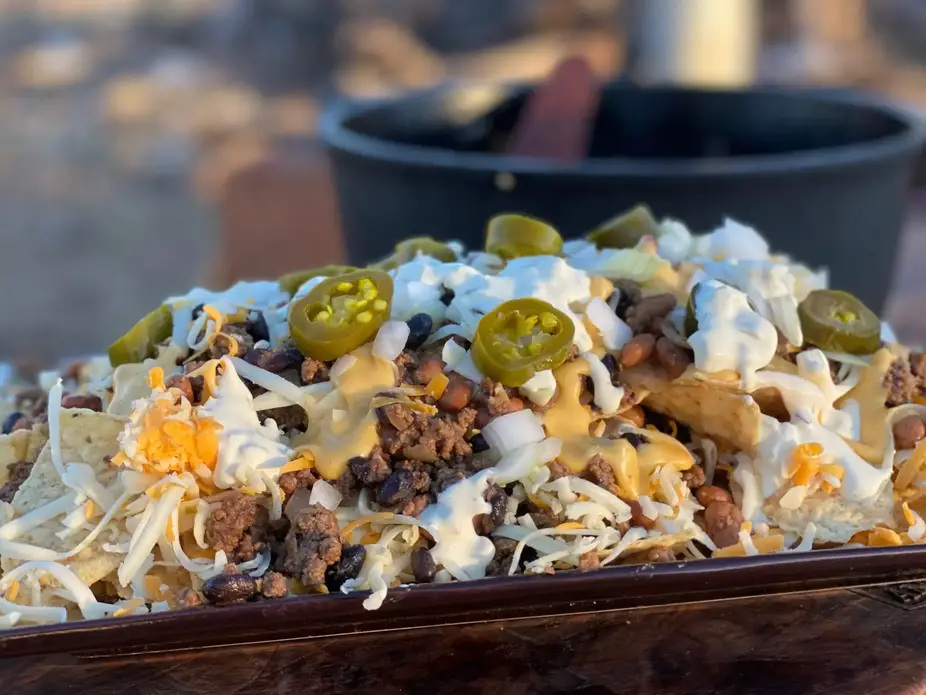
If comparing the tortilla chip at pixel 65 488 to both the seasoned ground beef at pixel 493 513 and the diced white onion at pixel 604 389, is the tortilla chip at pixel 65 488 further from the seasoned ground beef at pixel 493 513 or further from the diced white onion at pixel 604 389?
the diced white onion at pixel 604 389

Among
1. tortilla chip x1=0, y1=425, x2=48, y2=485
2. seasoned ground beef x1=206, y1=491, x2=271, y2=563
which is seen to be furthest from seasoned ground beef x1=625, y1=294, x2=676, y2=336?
tortilla chip x1=0, y1=425, x2=48, y2=485

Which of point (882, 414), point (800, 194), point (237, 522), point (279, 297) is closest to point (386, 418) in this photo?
point (237, 522)

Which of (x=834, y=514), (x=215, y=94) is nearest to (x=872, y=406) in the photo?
(x=834, y=514)

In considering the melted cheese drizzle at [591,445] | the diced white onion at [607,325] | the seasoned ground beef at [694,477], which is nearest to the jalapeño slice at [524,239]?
the diced white onion at [607,325]

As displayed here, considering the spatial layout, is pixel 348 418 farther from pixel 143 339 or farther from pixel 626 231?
pixel 626 231

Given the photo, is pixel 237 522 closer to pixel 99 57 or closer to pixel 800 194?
pixel 800 194

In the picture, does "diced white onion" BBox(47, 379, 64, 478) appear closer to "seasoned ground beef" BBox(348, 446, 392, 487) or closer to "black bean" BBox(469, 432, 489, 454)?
"seasoned ground beef" BBox(348, 446, 392, 487)
